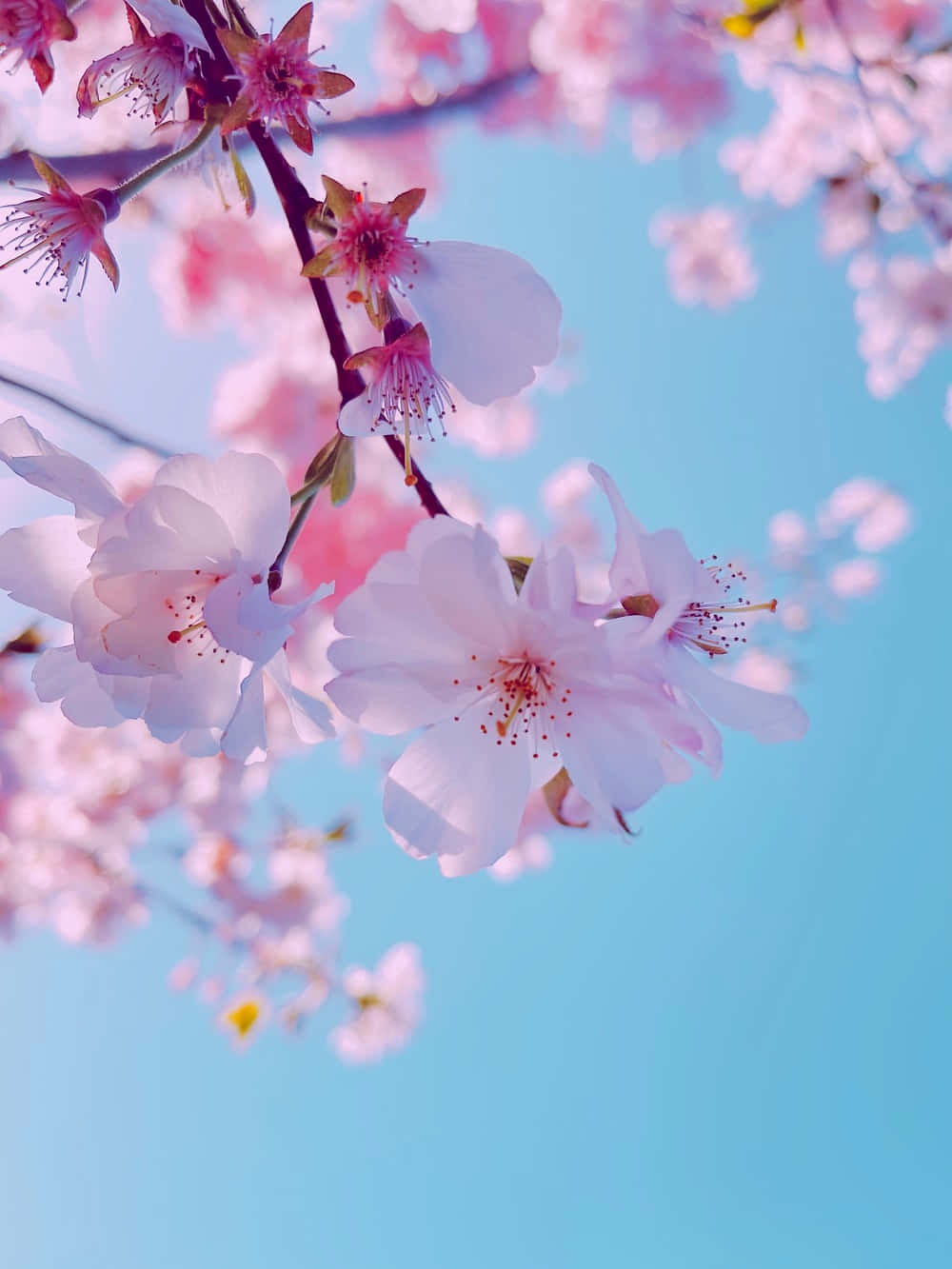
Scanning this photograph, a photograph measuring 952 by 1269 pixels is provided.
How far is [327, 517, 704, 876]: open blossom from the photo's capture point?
1.91 feet

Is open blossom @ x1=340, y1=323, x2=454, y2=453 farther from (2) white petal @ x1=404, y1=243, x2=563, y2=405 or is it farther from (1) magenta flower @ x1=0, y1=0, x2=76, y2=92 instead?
(1) magenta flower @ x1=0, y1=0, x2=76, y2=92

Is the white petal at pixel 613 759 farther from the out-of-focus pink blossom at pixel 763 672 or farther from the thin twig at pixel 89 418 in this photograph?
the out-of-focus pink blossom at pixel 763 672

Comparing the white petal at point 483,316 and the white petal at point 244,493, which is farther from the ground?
the white petal at point 483,316

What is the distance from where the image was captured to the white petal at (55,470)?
631 millimetres

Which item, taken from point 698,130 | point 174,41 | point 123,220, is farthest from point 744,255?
point 174,41

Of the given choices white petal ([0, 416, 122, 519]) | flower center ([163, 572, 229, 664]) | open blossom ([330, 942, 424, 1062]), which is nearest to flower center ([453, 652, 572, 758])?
flower center ([163, 572, 229, 664])

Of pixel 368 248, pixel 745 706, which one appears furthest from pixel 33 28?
pixel 745 706

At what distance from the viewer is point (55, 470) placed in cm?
64

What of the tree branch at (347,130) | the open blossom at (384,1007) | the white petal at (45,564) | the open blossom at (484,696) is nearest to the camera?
the open blossom at (484,696)

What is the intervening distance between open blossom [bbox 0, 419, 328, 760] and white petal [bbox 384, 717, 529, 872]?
0.30ft

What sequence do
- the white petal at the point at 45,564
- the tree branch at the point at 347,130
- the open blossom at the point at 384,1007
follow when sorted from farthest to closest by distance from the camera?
the open blossom at the point at 384,1007
the tree branch at the point at 347,130
the white petal at the point at 45,564

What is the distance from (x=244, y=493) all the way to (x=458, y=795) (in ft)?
0.98

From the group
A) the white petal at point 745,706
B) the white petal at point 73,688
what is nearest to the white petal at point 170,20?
the white petal at point 73,688

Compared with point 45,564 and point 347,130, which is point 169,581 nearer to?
Result: point 45,564
